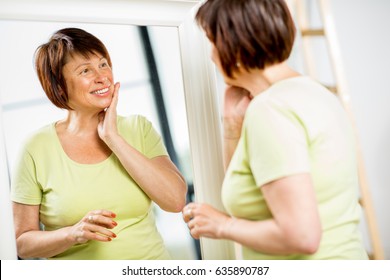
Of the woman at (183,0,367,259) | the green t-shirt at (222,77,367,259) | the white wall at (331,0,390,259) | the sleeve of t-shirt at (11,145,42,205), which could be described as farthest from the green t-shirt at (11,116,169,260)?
the white wall at (331,0,390,259)

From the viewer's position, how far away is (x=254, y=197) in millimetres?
1238

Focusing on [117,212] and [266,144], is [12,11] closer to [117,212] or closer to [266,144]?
[117,212]

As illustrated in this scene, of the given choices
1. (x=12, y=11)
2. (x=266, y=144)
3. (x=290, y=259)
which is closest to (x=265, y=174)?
(x=266, y=144)

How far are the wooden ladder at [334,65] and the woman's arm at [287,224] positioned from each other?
40 cm

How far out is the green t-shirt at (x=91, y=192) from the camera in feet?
4.73

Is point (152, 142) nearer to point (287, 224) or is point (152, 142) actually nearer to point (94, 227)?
point (94, 227)

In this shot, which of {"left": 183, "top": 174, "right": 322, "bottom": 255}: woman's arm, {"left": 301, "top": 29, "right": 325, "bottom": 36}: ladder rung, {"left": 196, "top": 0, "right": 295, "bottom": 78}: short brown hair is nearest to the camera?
{"left": 183, "top": 174, "right": 322, "bottom": 255}: woman's arm

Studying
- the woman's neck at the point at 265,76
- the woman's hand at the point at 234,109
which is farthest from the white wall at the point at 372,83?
the woman's neck at the point at 265,76

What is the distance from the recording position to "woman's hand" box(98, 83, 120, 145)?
1.50m

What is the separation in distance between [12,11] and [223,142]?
76 centimetres

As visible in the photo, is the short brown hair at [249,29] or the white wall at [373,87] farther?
the white wall at [373,87]

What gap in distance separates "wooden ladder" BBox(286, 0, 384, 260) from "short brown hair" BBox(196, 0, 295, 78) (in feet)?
0.70

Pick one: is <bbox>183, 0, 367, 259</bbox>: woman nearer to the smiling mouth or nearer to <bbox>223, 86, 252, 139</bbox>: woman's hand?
<bbox>223, 86, 252, 139</bbox>: woman's hand

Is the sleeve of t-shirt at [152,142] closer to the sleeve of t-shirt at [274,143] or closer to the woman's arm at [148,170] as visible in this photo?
the woman's arm at [148,170]
